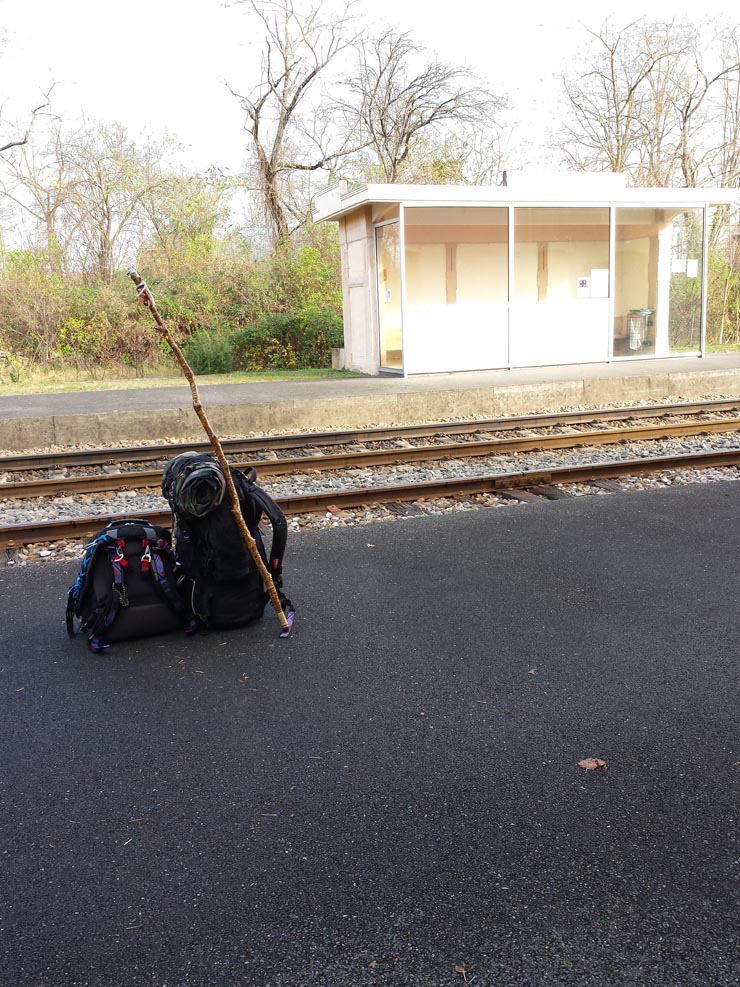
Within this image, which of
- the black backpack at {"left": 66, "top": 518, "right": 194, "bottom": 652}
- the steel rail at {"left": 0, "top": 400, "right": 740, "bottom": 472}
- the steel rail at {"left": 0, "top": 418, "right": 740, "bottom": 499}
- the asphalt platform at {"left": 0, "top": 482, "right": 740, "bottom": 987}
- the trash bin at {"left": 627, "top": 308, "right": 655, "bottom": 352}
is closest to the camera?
the asphalt platform at {"left": 0, "top": 482, "right": 740, "bottom": 987}

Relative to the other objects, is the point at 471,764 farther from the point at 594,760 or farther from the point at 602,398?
the point at 602,398

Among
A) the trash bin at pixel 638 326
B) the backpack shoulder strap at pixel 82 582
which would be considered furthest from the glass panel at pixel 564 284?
the backpack shoulder strap at pixel 82 582

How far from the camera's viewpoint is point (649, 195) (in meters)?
18.1

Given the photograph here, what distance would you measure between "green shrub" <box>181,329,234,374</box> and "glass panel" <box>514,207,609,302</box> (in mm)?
9163

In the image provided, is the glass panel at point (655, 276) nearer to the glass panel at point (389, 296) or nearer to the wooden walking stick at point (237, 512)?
the glass panel at point (389, 296)

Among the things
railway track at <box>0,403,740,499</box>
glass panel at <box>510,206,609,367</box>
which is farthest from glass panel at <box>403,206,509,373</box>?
railway track at <box>0,403,740,499</box>

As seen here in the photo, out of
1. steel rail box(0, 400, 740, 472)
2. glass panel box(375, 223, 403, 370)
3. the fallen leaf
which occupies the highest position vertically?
glass panel box(375, 223, 403, 370)

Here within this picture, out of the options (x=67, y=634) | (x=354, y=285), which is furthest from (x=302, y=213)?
(x=67, y=634)

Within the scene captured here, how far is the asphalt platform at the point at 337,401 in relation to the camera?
480 inches

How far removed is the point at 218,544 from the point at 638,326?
15826mm

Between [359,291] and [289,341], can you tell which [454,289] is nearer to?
[359,291]

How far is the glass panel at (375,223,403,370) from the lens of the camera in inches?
670

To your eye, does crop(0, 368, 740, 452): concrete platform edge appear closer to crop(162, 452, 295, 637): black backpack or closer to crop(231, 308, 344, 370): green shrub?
crop(162, 452, 295, 637): black backpack

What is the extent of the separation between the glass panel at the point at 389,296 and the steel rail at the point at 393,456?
6.23 m
